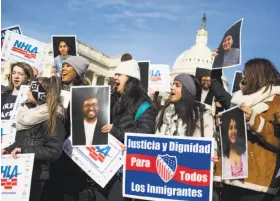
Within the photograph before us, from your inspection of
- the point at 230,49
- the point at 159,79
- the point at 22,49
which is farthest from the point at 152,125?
the point at 159,79

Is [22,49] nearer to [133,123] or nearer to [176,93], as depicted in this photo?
[133,123]

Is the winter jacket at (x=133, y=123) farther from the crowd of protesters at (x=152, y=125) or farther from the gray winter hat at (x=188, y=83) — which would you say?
the gray winter hat at (x=188, y=83)

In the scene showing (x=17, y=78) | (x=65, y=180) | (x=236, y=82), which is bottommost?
(x=65, y=180)

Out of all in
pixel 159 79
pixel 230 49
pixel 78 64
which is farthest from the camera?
pixel 159 79

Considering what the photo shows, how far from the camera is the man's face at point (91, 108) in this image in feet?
14.3

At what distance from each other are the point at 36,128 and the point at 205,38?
111815 mm

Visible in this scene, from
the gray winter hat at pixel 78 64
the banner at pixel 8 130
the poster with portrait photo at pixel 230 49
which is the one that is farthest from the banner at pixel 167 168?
the poster with portrait photo at pixel 230 49

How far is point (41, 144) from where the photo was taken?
164 inches

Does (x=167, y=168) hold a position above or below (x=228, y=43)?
below

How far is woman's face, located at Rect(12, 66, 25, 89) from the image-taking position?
5.26 meters

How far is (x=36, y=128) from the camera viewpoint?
421 cm

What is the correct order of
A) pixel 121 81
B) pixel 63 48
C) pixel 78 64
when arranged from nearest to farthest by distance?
pixel 121 81 → pixel 78 64 → pixel 63 48

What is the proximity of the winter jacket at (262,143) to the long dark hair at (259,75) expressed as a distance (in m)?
0.07

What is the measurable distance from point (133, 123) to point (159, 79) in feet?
16.1
